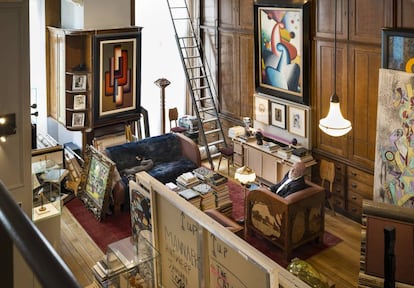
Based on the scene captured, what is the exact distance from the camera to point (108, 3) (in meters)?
8.12

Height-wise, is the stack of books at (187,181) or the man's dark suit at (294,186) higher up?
the man's dark suit at (294,186)

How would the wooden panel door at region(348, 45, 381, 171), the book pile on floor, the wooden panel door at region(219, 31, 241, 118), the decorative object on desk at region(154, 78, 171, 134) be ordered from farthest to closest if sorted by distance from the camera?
the decorative object on desk at region(154, 78, 171, 134), the wooden panel door at region(219, 31, 241, 118), the book pile on floor, the wooden panel door at region(348, 45, 381, 171)

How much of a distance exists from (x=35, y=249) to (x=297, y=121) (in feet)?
22.5

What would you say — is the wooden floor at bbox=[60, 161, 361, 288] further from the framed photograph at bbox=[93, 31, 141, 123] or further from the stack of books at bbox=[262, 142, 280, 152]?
the framed photograph at bbox=[93, 31, 141, 123]

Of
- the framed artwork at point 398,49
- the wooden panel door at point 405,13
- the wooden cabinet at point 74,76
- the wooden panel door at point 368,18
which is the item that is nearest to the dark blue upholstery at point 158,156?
the wooden cabinet at point 74,76

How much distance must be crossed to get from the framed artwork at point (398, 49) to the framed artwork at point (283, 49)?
1.57 metres

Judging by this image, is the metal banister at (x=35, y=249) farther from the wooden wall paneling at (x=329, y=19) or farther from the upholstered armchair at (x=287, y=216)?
the wooden wall paneling at (x=329, y=19)

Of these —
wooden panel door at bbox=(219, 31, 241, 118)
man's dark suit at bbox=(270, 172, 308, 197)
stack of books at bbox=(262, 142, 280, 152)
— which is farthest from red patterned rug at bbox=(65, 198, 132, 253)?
wooden panel door at bbox=(219, 31, 241, 118)

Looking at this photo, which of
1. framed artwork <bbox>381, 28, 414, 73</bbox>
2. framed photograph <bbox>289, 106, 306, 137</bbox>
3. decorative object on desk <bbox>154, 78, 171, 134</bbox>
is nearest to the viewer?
framed artwork <bbox>381, 28, 414, 73</bbox>

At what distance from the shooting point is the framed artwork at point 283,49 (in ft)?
22.8

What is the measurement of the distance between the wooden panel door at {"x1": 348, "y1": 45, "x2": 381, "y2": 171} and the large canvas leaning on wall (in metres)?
0.44

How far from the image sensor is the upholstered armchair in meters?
5.57

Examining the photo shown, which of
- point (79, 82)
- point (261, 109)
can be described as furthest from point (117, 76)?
Result: point (261, 109)

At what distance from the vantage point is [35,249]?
67 cm
